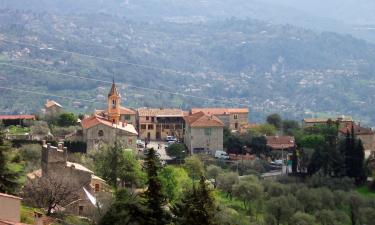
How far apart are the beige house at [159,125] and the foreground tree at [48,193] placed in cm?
4554

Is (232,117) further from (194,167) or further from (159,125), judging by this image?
(194,167)

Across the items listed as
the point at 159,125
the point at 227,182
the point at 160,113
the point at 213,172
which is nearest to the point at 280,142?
the point at 159,125

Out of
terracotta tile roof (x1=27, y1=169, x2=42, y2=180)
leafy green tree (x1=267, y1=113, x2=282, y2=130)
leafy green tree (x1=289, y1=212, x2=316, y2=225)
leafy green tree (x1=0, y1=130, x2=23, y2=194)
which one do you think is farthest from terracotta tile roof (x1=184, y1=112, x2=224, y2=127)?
leafy green tree (x1=0, y1=130, x2=23, y2=194)

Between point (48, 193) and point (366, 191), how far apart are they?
36.6 m

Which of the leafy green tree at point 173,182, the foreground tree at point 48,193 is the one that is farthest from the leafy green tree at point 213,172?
the foreground tree at point 48,193

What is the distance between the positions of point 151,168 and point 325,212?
96.7 feet

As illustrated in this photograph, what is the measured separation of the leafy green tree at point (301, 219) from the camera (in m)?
56.1

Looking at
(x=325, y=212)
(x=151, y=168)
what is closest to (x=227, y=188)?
(x=325, y=212)

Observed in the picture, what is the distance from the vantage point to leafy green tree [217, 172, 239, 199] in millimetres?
66312

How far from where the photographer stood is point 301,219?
5644 cm

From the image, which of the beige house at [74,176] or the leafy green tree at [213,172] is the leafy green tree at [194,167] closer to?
the leafy green tree at [213,172]

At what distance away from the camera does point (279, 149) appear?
8369cm

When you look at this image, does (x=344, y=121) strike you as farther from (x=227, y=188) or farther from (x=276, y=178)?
(x=227, y=188)

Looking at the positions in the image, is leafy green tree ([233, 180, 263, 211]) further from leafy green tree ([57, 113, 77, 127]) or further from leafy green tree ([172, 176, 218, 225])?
leafy green tree ([172, 176, 218, 225])
